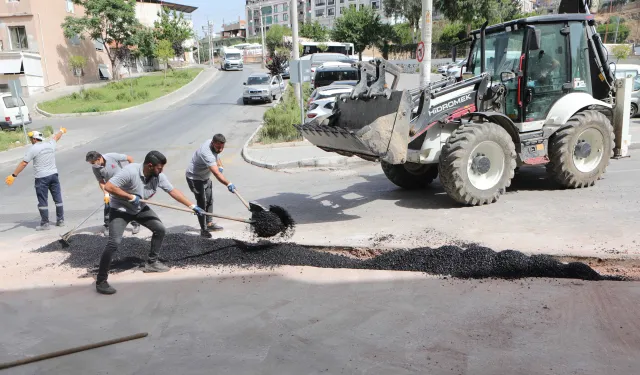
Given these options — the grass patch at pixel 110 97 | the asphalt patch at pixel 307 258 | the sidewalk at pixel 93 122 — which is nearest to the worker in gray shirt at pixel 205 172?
the asphalt patch at pixel 307 258

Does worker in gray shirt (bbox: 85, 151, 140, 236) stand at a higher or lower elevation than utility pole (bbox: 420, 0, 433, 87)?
lower

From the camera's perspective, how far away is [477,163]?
771 cm

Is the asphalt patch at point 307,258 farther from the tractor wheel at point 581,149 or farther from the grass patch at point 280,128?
the grass patch at point 280,128

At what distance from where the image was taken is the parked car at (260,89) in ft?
94.4

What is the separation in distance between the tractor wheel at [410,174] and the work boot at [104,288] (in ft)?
17.4

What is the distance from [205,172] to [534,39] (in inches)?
223

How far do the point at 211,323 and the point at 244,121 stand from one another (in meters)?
19.0

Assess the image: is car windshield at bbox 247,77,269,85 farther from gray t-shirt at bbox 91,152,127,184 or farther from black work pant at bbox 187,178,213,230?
black work pant at bbox 187,178,213,230

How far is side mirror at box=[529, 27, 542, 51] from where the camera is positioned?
779 centimetres

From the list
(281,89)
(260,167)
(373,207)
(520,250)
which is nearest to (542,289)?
(520,250)

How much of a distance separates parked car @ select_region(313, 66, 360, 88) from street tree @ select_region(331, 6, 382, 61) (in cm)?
3783

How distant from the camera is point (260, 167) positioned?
1305 centimetres

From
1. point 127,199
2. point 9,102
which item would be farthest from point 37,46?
point 127,199

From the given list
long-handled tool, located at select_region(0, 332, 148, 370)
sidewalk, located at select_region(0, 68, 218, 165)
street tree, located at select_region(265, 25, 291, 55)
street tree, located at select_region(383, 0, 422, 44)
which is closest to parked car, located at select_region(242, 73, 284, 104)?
sidewalk, located at select_region(0, 68, 218, 165)
